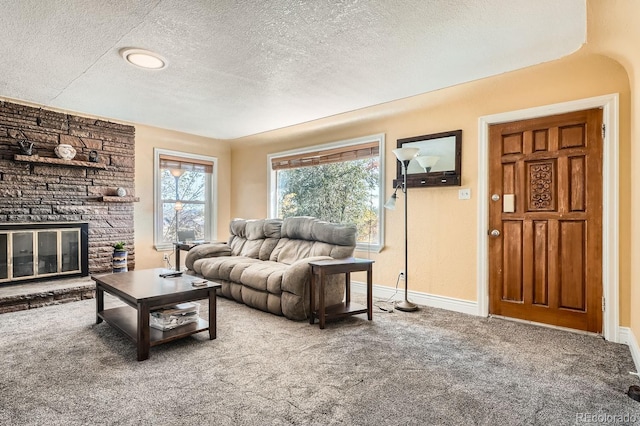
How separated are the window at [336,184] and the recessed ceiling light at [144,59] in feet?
8.11

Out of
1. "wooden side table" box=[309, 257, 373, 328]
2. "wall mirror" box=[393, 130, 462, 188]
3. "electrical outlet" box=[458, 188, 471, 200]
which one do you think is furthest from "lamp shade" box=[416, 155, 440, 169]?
"wooden side table" box=[309, 257, 373, 328]

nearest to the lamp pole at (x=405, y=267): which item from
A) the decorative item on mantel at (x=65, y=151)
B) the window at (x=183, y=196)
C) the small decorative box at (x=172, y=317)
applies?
the small decorative box at (x=172, y=317)

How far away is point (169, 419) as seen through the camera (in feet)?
5.56

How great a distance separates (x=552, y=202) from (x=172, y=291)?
3335mm

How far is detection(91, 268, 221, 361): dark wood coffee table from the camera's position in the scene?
238 cm

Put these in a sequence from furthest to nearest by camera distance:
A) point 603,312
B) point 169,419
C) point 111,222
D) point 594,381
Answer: point 111,222
point 603,312
point 594,381
point 169,419

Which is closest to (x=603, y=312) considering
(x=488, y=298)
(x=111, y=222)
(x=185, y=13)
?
(x=488, y=298)

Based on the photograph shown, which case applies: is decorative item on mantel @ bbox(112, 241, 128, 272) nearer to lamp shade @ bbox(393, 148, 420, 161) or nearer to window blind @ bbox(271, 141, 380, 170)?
window blind @ bbox(271, 141, 380, 170)

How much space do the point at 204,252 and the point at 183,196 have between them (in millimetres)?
1696

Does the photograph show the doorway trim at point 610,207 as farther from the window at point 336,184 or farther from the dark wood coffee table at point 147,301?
the dark wood coffee table at point 147,301

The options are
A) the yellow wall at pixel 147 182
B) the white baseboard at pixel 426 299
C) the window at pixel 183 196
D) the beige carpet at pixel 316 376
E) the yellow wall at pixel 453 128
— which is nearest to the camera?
the beige carpet at pixel 316 376

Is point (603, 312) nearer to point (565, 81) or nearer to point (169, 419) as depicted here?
point (565, 81)

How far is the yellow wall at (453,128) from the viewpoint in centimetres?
289

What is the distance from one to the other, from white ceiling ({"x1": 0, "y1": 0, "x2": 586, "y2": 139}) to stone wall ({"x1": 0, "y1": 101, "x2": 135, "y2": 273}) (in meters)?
0.43
